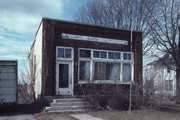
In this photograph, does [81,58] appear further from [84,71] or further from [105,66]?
[105,66]

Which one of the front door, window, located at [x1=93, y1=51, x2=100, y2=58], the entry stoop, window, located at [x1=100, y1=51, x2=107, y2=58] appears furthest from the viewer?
window, located at [x1=100, y1=51, x2=107, y2=58]

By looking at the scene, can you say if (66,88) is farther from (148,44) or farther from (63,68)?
(148,44)

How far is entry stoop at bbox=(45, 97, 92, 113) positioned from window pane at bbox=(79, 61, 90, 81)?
186 cm

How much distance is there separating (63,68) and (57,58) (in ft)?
2.68

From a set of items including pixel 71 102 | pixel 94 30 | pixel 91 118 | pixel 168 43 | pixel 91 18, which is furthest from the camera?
pixel 91 18

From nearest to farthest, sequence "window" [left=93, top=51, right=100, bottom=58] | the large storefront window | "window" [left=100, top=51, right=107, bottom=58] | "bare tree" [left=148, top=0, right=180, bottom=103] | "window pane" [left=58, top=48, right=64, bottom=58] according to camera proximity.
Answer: "window pane" [left=58, top=48, right=64, bottom=58] < the large storefront window < "window" [left=93, top=51, right=100, bottom=58] < "window" [left=100, top=51, right=107, bottom=58] < "bare tree" [left=148, top=0, right=180, bottom=103]

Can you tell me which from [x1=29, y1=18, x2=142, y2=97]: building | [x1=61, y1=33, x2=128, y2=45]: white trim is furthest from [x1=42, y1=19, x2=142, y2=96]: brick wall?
[x1=61, y1=33, x2=128, y2=45]: white trim

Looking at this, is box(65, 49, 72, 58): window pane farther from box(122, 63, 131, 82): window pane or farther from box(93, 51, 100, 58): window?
box(122, 63, 131, 82): window pane

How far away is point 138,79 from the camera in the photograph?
61.8ft

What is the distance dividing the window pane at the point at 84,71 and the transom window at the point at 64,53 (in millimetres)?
1099

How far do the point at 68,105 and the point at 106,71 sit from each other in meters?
4.54

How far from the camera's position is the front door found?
16781 millimetres

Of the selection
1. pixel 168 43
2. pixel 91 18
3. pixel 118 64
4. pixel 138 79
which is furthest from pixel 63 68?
pixel 91 18

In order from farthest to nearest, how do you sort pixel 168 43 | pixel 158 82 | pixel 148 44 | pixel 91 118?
1. pixel 148 44
2. pixel 168 43
3. pixel 158 82
4. pixel 91 118
